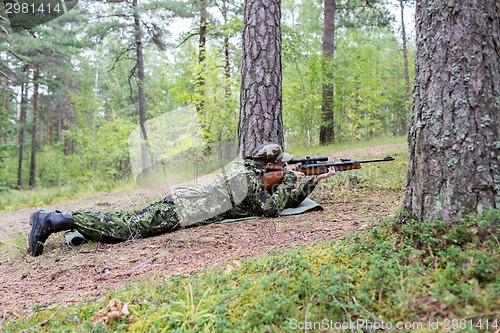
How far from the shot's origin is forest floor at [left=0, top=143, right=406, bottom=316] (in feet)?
8.94

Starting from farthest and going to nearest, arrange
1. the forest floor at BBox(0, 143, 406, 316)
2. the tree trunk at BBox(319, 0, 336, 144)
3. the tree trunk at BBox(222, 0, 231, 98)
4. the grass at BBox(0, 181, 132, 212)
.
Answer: the tree trunk at BBox(319, 0, 336, 144), the tree trunk at BBox(222, 0, 231, 98), the grass at BBox(0, 181, 132, 212), the forest floor at BBox(0, 143, 406, 316)

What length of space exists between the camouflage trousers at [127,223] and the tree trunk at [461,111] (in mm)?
2812

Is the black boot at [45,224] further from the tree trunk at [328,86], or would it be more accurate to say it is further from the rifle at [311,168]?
the tree trunk at [328,86]

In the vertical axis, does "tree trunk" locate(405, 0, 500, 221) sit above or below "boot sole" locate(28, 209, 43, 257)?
above

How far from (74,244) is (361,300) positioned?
3328 mm

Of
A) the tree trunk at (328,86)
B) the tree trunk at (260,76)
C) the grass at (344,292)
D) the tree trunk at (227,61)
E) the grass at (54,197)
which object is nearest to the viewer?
the grass at (344,292)

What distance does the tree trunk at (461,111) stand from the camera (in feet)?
7.18

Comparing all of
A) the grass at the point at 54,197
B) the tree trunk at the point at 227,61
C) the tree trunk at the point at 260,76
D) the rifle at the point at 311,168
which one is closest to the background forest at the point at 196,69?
the tree trunk at the point at 227,61

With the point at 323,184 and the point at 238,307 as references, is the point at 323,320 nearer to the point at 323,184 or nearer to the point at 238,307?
the point at 238,307

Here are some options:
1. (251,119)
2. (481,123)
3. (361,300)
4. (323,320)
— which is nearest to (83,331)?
(323,320)

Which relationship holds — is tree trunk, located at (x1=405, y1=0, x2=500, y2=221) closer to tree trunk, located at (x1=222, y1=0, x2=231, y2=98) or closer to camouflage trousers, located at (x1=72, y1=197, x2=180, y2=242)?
camouflage trousers, located at (x1=72, y1=197, x2=180, y2=242)

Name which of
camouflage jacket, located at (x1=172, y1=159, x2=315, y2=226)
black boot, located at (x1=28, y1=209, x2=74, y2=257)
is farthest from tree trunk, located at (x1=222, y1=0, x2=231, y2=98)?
black boot, located at (x1=28, y1=209, x2=74, y2=257)

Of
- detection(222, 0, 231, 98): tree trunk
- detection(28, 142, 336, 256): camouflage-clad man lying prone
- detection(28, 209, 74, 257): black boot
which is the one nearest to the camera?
detection(28, 209, 74, 257): black boot

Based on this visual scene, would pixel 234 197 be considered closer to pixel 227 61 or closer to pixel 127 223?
pixel 127 223
